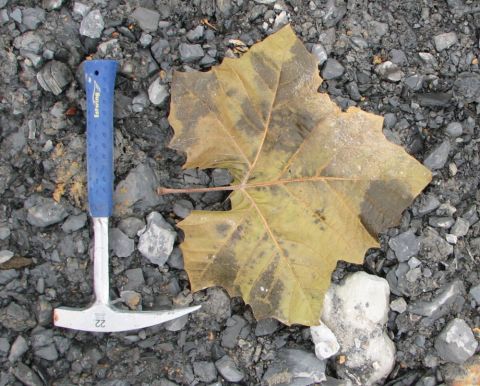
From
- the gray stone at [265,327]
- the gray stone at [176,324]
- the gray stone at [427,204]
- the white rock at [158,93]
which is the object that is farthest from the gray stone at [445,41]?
the gray stone at [176,324]

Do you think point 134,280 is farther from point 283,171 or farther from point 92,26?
point 92,26

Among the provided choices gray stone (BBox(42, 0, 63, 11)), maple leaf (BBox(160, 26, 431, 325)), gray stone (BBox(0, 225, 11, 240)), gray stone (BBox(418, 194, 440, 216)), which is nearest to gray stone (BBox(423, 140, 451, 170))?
gray stone (BBox(418, 194, 440, 216))

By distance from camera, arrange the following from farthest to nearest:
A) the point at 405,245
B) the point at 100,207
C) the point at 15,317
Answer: the point at 405,245, the point at 15,317, the point at 100,207

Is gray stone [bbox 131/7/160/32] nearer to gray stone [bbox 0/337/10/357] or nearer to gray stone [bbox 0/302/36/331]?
gray stone [bbox 0/302/36/331]

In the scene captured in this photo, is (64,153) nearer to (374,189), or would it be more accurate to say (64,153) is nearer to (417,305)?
(374,189)

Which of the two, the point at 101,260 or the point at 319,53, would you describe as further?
the point at 319,53

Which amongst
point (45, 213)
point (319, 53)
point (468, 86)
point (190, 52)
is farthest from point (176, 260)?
point (468, 86)
